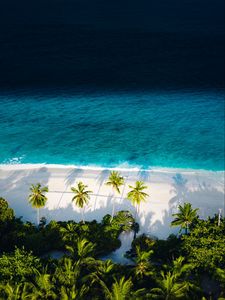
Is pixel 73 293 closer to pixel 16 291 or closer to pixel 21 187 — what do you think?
pixel 16 291

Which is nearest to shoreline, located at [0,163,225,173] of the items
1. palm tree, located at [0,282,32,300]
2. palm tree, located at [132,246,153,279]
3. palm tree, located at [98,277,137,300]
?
palm tree, located at [132,246,153,279]

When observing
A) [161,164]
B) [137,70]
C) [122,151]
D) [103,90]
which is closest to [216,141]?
[161,164]

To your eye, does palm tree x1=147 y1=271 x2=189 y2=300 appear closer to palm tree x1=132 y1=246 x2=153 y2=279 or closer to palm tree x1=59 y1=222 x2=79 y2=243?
palm tree x1=132 y1=246 x2=153 y2=279

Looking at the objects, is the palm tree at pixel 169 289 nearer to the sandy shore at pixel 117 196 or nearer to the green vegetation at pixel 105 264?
the green vegetation at pixel 105 264

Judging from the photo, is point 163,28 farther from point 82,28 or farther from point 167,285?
point 167,285

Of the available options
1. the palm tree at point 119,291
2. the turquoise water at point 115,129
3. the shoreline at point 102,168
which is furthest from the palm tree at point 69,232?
the turquoise water at point 115,129

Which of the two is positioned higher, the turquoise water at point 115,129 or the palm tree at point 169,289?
the turquoise water at point 115,129
